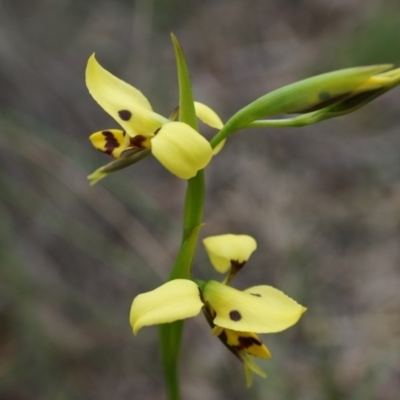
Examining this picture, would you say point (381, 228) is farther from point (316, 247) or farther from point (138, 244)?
point (138, 244)

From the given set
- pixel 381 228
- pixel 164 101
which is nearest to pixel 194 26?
pixel 164 101

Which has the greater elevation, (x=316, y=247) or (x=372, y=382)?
(x=372, y=382)

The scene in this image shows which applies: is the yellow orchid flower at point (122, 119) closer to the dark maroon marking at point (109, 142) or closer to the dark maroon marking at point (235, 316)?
the dark maroon marking at point (109, 142)

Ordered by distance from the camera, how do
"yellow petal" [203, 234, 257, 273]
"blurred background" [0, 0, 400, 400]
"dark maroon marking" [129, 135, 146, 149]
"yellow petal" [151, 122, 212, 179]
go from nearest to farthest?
"yellow petal" [151, 122, 212, 179] < "dark maroon marking" [129, 135, 146, 149] < "yellow petal" [203, 234, 257, 273] < "blurred background" [0, 0, 400, 400]

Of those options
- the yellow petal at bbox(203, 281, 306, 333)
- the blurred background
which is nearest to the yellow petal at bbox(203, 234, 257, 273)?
the yellow petal at bbox(203, 281, 306, 333)

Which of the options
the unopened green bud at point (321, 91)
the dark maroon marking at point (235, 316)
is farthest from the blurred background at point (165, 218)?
the unopened green bud at point (321, 91)

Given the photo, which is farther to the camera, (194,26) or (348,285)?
(194,26)

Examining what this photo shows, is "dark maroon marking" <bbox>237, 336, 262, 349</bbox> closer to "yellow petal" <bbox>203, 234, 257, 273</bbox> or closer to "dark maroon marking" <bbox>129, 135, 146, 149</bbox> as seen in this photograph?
"yellow petal" <bbox>203, 234, 257, 273</bbox>
